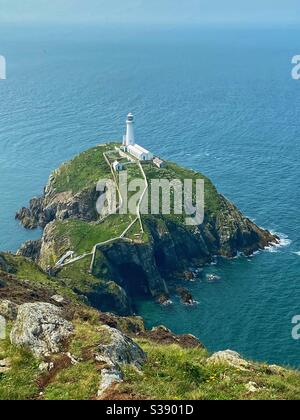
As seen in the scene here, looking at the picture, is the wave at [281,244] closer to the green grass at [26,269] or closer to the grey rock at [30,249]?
the grey rock at [30,249]

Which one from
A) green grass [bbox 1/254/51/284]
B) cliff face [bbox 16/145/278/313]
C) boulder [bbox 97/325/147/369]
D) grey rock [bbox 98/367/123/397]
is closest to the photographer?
grey rock [bbox 98/367/123/397]

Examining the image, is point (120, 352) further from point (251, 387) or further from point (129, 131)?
point (129, 131)

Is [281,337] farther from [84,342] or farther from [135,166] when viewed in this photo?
[135,166]

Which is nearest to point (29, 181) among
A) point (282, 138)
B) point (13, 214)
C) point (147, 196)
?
point (13, 214)

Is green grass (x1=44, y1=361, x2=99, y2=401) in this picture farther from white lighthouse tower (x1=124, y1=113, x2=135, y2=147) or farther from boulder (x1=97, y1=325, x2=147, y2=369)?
white lighthouse tower (x1=124, y1=113, x2=135, y2=147)

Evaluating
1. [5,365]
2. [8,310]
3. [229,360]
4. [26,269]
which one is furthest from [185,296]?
[5,365]

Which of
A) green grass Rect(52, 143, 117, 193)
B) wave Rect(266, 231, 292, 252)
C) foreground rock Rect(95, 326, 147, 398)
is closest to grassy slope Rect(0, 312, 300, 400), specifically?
foreground rock Rect(95, 326, 147, 398)

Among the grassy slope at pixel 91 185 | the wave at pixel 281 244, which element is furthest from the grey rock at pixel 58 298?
the wave at pixel 281 244
